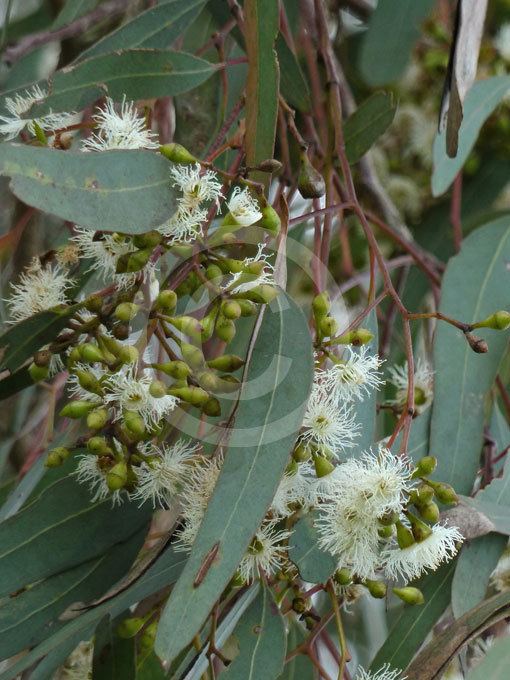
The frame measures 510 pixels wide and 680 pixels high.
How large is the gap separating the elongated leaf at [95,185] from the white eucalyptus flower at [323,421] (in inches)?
9.3

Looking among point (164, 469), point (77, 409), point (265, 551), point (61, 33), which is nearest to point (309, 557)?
point (265, 551)

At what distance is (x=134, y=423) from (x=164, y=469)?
0.07 metres

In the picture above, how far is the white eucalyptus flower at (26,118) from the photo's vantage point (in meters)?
1.13

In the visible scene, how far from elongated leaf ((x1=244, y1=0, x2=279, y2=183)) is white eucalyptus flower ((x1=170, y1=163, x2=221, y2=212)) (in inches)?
4.6

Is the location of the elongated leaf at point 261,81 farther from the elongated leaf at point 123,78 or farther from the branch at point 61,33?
the branch at point 61,33

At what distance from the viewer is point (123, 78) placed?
1220mm

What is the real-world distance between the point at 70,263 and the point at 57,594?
0.37m

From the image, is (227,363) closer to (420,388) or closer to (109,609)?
(109,609)

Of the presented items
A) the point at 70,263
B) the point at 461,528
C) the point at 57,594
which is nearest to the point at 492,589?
the point at 461,528

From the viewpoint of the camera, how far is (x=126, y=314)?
1.00 m

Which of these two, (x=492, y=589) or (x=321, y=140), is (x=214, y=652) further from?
(x=321, y=140)

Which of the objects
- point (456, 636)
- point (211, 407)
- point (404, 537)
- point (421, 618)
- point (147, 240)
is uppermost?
point (147, 240)

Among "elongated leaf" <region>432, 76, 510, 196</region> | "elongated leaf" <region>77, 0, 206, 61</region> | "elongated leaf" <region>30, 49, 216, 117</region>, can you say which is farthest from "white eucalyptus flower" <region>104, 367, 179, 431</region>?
"elongated leaf" <region>432, 76, 510, 196</region>

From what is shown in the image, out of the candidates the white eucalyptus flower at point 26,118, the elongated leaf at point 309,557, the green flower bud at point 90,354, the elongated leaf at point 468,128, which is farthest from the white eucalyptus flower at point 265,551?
the elongated leaf at point 468,128
